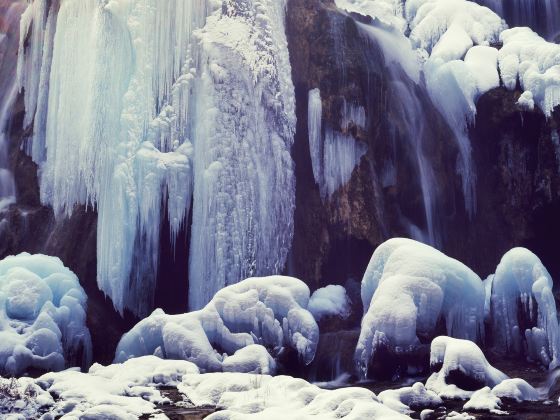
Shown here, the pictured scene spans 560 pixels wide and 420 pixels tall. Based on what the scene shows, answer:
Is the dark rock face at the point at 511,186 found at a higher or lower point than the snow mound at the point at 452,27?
lower

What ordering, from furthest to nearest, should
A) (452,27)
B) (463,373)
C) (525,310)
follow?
(452,27) → (525,310) → (463,373)

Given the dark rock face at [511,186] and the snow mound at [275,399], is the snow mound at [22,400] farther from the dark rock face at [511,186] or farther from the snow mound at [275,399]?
the dark rock face at [511,186]

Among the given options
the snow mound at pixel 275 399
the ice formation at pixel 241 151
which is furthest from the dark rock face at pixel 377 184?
the snow mound at pixel 275 399

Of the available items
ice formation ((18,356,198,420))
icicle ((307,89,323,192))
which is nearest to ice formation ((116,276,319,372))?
ice formation ((18,356,198,420))

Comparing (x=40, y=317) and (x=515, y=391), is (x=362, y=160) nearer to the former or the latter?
(x=40, y=317)

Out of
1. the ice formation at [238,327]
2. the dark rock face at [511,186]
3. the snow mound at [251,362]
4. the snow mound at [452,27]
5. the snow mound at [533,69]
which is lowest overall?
the snow mound at [251,362]

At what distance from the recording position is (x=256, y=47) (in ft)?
68.2

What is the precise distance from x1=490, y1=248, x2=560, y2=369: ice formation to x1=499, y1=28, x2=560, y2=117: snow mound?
507 centimetres

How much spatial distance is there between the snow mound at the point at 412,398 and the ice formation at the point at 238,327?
11.8 ft

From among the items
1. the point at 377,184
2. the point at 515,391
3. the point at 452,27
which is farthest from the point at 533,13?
the point at 515,391

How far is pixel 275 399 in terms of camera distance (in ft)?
40.9

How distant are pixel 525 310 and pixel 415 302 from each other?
213cm

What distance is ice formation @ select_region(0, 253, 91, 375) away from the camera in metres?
16.6

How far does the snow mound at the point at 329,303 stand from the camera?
63.2 ft
